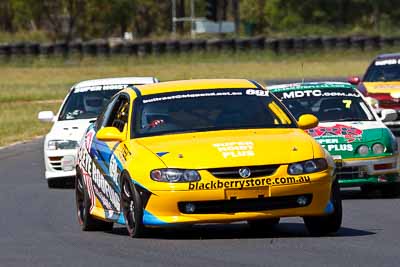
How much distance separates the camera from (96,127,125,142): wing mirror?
10164mm

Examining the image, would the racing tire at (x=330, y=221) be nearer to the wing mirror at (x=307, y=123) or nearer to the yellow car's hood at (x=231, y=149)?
the yellow car's hood at (x=231, y=149)

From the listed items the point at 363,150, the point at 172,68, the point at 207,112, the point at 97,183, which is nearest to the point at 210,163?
the point at 207,112

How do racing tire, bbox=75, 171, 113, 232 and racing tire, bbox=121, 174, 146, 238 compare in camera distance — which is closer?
racing tire, bbox=121, 174, 146, 238

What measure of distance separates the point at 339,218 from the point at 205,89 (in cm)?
168

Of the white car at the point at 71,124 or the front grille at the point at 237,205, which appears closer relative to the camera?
the front grille at the point at 237,205

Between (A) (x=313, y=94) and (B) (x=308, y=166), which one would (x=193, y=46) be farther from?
(B) (x=308, y=166)

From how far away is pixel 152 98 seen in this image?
1066 centimetres

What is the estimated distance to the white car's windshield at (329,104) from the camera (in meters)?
14.5

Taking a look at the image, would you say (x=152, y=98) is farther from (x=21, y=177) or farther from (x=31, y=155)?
(x=31, y=155)

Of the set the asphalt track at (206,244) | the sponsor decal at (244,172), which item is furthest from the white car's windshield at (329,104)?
the sponsor decal at (244,172)

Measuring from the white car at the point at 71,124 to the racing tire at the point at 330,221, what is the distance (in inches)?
268

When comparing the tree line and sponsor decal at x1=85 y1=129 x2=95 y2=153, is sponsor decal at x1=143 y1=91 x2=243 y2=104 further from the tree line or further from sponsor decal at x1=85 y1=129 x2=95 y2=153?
the tree line

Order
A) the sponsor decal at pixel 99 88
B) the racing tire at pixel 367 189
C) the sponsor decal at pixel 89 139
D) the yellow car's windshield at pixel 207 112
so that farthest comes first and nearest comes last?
the sponsor decal at pixel 99 88 < the racing tire at pixel 367 189 < the sponsor decal at pixel 89 139 < the yellow car's windshield at pixel 207 112

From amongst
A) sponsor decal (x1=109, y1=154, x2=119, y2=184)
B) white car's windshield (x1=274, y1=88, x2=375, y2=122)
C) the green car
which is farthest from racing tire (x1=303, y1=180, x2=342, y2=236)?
white car's windshield (x1=274, y1=88, x2=375, y2=122)
